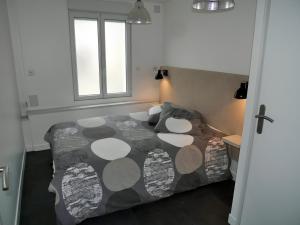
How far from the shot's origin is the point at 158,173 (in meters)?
2.29

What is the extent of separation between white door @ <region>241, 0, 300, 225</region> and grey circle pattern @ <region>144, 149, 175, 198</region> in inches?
34.6

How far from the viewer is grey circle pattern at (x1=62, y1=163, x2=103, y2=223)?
6.40 ft

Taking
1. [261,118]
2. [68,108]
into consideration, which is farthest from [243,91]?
[68,108]

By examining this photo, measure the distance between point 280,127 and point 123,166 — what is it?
56.3 inches

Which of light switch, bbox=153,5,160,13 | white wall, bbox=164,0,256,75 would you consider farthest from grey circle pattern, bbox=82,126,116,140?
light switch, bbox=153,5,160,13

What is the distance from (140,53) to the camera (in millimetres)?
4039

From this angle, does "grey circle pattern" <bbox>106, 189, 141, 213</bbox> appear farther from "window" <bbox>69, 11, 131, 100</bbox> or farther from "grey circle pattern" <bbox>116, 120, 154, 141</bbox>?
"window" <bbox>69, 11, 131, 100</bbox>

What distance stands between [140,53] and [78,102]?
57.3 inches

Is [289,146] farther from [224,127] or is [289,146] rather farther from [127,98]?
[127,98]

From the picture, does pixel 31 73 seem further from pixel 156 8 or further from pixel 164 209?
pixel 164 209

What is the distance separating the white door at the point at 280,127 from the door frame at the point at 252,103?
4cm

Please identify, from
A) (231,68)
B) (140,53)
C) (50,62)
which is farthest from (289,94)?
(50,62)

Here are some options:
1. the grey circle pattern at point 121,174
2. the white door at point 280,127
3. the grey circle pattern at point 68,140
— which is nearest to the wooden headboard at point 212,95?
the white door at point 280,127

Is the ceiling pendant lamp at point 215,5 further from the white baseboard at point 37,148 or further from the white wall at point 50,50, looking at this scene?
the white baseboard at point 37,148
